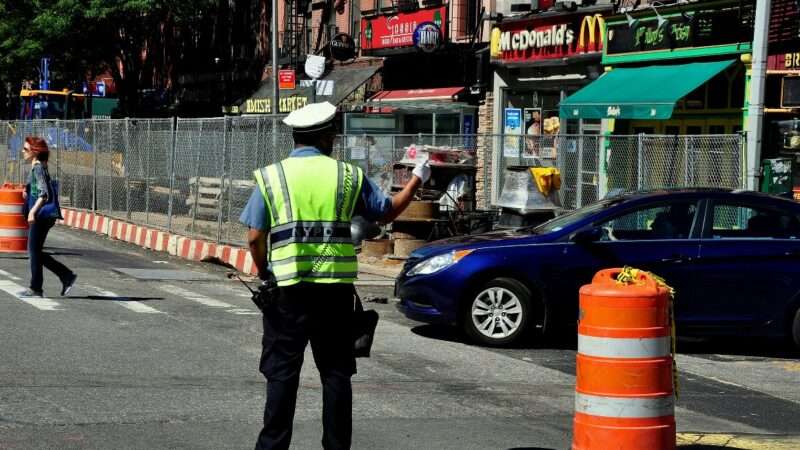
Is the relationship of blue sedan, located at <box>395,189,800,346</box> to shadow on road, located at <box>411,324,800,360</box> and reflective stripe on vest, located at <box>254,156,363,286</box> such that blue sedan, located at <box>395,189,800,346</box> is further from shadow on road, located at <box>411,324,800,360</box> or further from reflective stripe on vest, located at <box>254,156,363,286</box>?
reflective stripe on vest, located at <box>254,156,363,286</box>

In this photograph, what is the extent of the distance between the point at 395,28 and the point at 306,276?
27.0 m

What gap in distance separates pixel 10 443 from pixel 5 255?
11935mm

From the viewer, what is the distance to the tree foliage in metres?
41.5

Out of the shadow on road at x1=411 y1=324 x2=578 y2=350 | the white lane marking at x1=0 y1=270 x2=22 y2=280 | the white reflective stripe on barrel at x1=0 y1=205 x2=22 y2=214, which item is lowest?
the shadow on road at x1=411 y1=324 x2=578 y2=350

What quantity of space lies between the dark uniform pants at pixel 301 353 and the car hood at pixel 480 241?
5857 millimetres

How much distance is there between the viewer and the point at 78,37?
42688mm

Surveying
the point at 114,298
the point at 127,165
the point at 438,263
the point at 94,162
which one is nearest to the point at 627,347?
the point at 438,263

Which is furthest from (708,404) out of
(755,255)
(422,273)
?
(422,273)

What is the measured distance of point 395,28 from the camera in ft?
107

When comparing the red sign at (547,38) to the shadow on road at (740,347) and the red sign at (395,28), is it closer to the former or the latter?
the red sign at (395,28)

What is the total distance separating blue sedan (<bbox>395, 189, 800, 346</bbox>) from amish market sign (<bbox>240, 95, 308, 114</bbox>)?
25216mm

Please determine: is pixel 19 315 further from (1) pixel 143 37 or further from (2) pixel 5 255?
(1) pixel 143 37

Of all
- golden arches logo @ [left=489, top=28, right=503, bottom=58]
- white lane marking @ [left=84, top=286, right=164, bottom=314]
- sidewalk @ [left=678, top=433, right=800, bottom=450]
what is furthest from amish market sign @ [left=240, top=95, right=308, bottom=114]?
sidewalk @ [left=678, top=433, right=800, bottom=450]

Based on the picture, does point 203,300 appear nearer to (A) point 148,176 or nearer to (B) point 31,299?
(B) point 31,299
